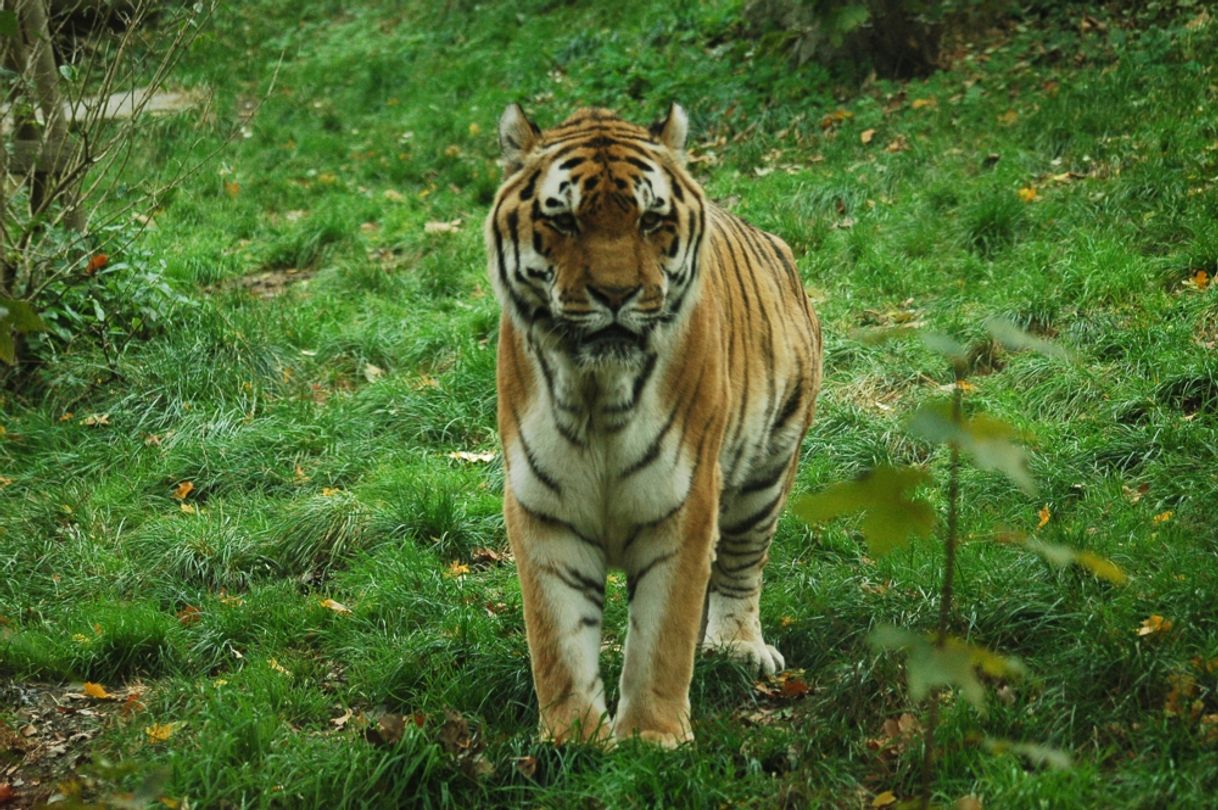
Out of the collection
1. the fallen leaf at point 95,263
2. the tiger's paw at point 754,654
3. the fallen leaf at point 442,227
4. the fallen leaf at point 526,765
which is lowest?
the fallen leaf at point 442,227

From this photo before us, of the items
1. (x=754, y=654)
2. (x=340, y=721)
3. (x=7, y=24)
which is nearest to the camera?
(x=7, y=24)

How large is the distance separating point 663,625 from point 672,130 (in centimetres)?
149

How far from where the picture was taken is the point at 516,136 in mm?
3982

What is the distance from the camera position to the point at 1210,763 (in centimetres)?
326

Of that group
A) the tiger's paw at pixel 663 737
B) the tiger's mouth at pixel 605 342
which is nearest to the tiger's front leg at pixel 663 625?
the tiger's paw at pixel 663 737

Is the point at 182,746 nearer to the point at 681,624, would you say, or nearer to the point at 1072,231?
the point at 681,624

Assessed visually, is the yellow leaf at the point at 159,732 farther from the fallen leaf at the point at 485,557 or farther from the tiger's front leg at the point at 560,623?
the fallen leaf at the point at 485,557

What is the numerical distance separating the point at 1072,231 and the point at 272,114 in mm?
8854

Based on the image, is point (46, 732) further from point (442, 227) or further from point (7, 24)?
point (442, 227)

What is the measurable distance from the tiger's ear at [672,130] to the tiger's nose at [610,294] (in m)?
0.74

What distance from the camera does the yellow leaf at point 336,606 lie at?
5266mm

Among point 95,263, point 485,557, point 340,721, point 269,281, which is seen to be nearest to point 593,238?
point 340,721

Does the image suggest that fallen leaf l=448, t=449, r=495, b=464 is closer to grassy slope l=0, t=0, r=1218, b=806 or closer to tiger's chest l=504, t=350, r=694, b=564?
grassy slope l=0, t=0, r=1218, b=806

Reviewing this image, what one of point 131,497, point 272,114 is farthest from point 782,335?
point 272,114
